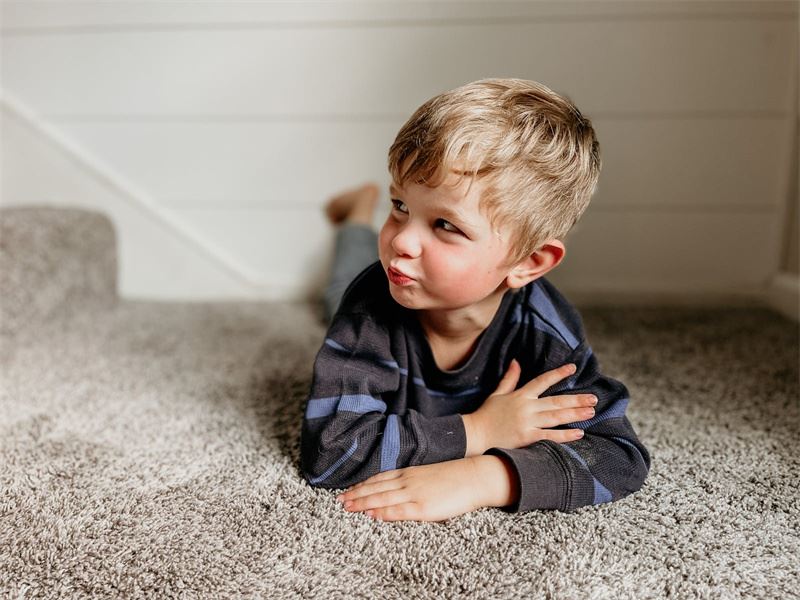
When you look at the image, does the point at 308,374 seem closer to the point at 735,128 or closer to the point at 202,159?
the point at 202,159

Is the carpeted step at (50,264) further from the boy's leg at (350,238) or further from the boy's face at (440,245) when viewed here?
the boy's face at (440,245)

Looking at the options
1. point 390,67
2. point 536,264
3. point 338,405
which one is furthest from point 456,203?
point 390,67

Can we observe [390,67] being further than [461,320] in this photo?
Yes

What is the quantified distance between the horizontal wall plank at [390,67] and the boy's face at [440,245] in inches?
29.5

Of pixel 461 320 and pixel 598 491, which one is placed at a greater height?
pixel 461 320

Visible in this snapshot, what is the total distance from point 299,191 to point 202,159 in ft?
0.73

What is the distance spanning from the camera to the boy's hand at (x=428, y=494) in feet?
2.15

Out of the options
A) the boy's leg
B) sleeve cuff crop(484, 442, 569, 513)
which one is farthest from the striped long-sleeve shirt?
the boy's leg

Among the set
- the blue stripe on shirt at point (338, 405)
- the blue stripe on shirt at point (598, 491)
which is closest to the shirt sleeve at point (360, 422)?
the blue stripe on shirt at point (338, 405)

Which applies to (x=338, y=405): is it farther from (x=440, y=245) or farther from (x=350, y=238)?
(x=350, y=238)

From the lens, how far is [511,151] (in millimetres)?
661

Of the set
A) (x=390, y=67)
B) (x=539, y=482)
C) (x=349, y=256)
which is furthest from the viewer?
(x=390, y=67)

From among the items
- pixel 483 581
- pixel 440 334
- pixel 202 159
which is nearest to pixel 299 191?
pixel 202 159

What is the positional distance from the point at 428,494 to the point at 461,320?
0.71 feet
